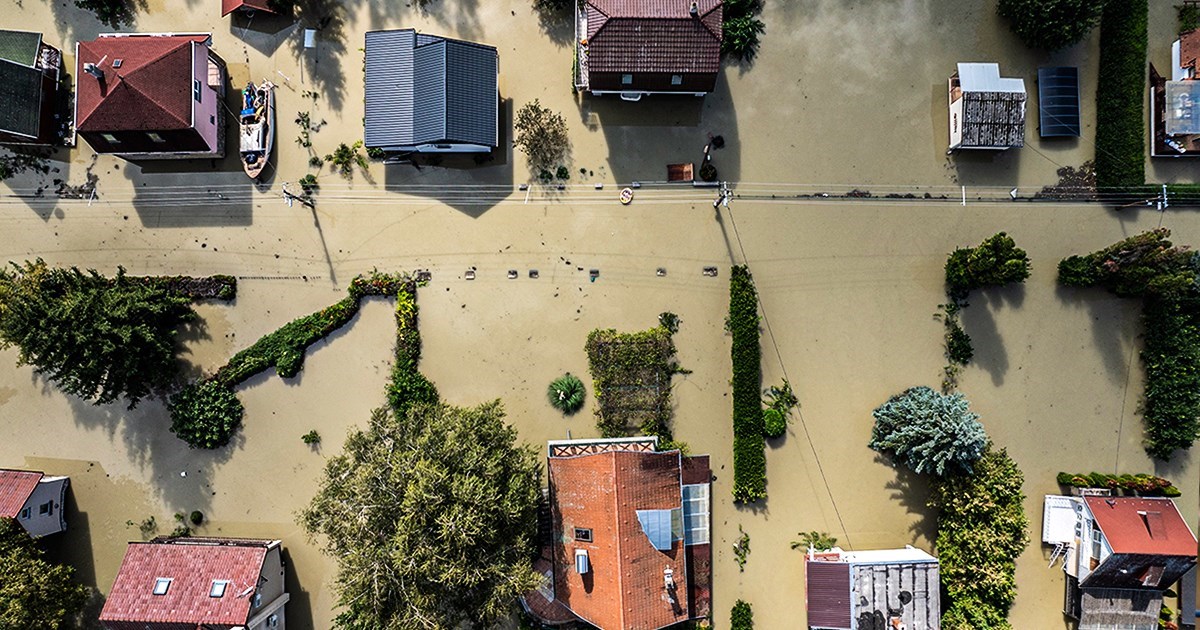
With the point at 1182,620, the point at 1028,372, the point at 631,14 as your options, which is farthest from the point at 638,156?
the point at 1182,620

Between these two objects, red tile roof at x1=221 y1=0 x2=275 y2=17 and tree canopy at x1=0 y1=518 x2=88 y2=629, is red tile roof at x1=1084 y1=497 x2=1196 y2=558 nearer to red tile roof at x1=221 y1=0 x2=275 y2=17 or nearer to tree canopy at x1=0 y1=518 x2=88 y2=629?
red tile roof at x1=221 y1=0 x2=275 y2=17

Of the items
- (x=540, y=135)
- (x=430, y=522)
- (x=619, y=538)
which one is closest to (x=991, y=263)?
(x=619, y=538)

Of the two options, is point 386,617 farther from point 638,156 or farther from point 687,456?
point 638,156

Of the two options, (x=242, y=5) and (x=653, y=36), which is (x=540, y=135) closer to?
(x=653, y=36)

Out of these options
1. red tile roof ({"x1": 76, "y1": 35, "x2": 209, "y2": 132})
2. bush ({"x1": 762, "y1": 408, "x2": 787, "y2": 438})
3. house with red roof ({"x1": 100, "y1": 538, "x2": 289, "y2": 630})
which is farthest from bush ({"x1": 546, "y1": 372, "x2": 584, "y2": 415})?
red tile roof ({"x1": 76, "y1": 35, "x2": 209, "y2": 132})

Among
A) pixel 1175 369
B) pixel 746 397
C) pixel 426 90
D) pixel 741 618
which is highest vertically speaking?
pixel 426 90

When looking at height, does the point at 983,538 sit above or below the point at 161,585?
above
